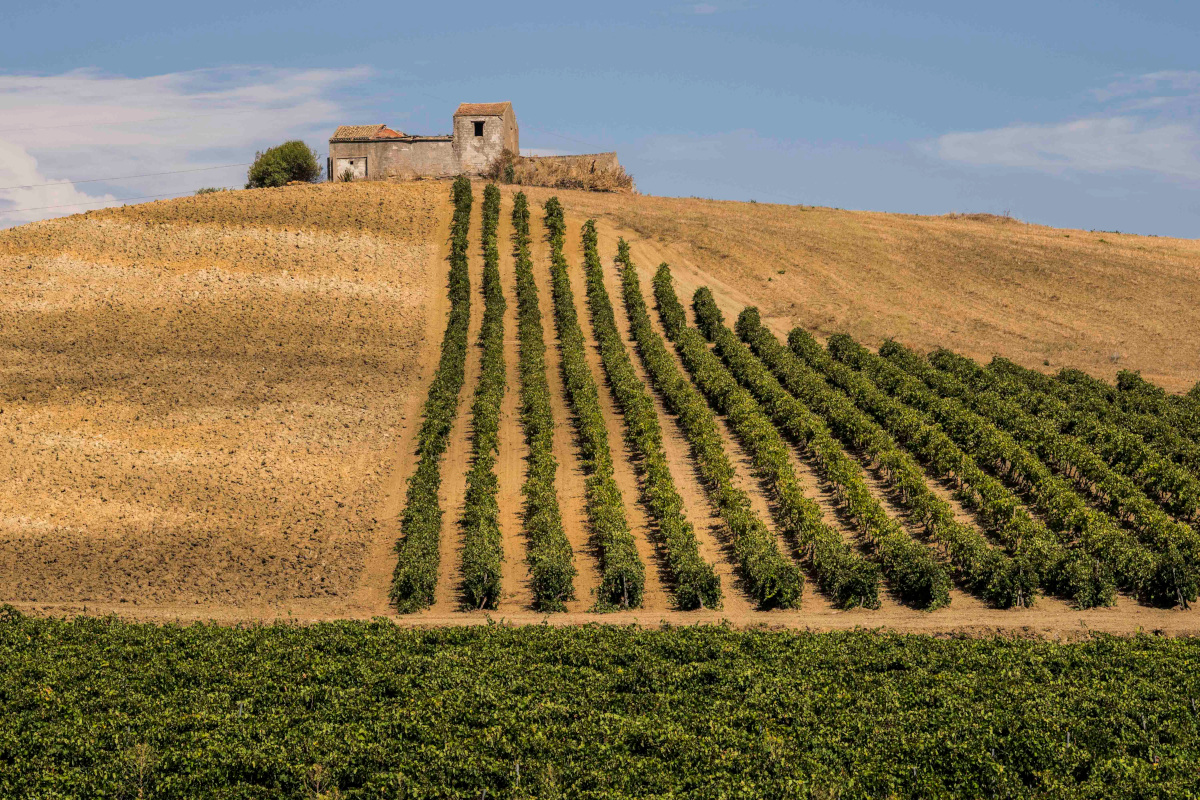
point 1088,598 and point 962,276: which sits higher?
point 962,276

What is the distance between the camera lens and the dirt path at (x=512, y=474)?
101 ft

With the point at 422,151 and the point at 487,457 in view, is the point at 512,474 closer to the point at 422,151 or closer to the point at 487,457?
the point at 487,457

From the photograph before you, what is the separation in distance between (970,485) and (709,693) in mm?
17665

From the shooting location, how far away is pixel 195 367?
48.3 meters

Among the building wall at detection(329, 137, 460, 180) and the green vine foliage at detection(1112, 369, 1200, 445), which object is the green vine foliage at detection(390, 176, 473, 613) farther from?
the green vine foliage at detection(1112, 369, 1200, 445)

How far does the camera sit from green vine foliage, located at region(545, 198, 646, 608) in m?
29.6

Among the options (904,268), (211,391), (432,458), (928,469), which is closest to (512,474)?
(432,458)

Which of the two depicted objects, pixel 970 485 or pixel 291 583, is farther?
pixel 970 485

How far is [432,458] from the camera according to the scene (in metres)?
40.1

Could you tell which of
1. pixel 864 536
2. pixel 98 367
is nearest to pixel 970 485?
pixel 864 536

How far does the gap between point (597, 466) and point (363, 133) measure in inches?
2003

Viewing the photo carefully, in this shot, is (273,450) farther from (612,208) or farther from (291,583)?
(612,208)

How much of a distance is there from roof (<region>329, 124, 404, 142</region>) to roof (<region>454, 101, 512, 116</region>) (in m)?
4.95

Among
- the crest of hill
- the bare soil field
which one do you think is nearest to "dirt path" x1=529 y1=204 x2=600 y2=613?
the bare soil field
